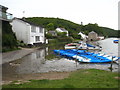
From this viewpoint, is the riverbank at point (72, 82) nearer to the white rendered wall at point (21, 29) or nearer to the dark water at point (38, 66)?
the dark water at point (38, 66)

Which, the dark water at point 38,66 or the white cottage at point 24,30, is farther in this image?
the white cottage at point 24,30

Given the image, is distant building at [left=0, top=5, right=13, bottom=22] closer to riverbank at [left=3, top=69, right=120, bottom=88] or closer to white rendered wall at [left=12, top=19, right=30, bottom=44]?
white rendered wall at [left=12, top=19, right=30, bottom=44]

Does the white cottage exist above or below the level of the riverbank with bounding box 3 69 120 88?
above

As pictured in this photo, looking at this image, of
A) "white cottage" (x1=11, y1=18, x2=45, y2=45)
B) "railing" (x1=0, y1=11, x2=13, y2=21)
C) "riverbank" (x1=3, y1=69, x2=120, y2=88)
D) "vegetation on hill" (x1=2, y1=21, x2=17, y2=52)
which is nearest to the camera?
"riverbank" (x1=3, y1=69, x2=120, y2=88)

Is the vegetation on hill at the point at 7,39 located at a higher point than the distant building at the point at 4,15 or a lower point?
lower

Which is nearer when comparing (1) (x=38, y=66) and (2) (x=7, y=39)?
(1) (x=38, y=66)

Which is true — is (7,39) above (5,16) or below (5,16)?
below

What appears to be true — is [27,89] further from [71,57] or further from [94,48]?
[94,48]

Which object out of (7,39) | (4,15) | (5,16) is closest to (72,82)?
(7,39)

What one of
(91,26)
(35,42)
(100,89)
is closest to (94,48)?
(35,42)

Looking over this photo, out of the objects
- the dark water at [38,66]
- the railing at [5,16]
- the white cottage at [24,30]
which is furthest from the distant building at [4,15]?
the dark water at [38,66]

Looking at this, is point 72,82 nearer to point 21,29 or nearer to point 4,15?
point 4,15

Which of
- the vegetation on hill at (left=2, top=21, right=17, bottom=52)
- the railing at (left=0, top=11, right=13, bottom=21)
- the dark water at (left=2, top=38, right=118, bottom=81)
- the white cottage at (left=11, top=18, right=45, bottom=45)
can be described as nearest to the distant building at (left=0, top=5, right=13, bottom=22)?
the railing at (left=0, top=11, right=13, bottom=21)

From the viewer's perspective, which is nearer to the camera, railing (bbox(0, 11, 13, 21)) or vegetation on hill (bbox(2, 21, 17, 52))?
railing (bbox(0, 11, 13, 21))
